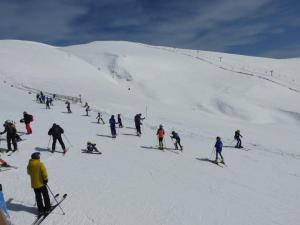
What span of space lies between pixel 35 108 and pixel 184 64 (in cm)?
6264

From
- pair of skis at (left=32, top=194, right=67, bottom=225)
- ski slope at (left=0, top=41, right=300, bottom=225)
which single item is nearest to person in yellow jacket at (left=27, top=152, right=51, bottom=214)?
pair of skis at (left=32, top=194, right=67, bottom=225)

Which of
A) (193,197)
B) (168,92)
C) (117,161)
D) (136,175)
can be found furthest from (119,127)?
(168,92)

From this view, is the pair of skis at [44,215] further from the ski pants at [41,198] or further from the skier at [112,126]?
the skier at [112,126]

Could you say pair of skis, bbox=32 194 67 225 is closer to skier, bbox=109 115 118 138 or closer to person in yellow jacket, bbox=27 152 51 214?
person in yellow jacket, bbox=27 152 51 214

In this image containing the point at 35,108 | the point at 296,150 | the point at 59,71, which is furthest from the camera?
the point at 59,71

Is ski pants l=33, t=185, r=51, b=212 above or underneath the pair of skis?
above

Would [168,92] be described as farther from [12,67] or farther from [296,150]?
[296,150]

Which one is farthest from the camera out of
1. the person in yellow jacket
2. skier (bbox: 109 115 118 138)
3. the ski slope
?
skier (bbox: 109 115 118 138)

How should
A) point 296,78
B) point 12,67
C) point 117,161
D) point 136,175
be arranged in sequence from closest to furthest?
point 136,175 < point 117,161 < point 12,67 < point 296,78

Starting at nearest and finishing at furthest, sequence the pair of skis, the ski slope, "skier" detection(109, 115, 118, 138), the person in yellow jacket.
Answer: the pair of skis, the person in yellow jacket, the ski slope, "skier" detection(109, 115, 118, 138)

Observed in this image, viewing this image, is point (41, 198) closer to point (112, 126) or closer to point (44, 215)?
point (44, 215)

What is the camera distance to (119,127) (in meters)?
28.0

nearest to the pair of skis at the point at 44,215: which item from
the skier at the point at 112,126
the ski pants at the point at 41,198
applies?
the ski pants at the point at 41,198

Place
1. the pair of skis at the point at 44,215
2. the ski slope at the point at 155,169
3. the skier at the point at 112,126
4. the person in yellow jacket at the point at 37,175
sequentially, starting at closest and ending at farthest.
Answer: the pair of skis at the point at 44,215 < the person in yellow jacket at the point at 37,175 < the ski slope at the point at 155,169 < the skier at the point at 112,126
